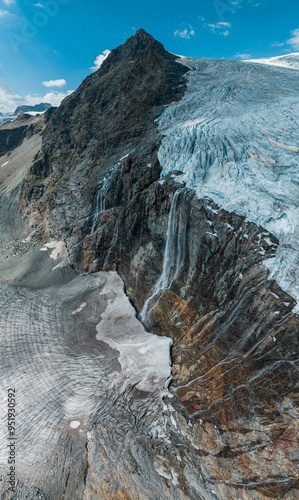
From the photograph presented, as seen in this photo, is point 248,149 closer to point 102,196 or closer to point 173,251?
point 173,251

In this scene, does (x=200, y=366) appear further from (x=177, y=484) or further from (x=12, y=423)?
(x=12, y=423)

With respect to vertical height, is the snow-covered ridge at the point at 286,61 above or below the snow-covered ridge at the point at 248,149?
above

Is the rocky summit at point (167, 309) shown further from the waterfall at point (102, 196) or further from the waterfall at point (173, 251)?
the waterfall at point (102, 196)

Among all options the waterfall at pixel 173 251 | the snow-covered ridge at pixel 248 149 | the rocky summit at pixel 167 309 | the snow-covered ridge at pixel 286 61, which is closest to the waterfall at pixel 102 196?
the rocky summit at pixel 167 309

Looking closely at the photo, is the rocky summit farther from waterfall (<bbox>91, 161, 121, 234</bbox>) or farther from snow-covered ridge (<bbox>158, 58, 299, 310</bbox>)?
waterfall (<bbox>91, 161, 121, 234</bbox>)

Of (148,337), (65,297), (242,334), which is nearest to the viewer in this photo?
(242,334)

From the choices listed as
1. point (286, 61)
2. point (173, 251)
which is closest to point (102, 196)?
point (173, 251)

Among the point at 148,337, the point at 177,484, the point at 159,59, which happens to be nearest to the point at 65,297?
the point at 148,337

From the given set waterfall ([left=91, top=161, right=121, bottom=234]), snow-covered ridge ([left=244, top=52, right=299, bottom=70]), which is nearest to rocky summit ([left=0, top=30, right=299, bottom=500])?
waterfall ([left=91, top=161, right=121, bottom=234])
